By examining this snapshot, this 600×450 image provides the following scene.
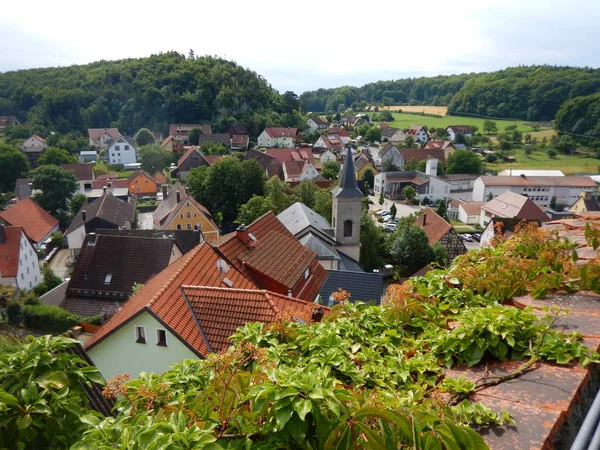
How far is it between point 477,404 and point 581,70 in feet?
567

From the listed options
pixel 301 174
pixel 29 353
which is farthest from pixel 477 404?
pixel 301 174

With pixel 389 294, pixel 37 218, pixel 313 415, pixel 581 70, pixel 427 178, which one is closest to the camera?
pixel 313 415

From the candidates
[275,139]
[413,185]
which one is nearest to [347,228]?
[413,185]

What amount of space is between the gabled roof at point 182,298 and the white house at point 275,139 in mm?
79559

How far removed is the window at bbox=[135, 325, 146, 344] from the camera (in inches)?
376

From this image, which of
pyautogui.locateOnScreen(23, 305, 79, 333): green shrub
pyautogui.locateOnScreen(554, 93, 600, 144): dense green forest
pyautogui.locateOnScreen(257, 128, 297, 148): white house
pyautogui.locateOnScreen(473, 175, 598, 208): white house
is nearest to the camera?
pyautogui.locateOnScreen(23, 305, 79, 333): green shrub

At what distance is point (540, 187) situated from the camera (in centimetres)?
5919

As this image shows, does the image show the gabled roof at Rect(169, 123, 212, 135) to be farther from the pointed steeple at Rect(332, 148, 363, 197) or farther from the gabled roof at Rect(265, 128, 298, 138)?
the pointed steeple at Rect(332, 148, 363, 197)

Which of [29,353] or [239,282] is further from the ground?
[29,353]

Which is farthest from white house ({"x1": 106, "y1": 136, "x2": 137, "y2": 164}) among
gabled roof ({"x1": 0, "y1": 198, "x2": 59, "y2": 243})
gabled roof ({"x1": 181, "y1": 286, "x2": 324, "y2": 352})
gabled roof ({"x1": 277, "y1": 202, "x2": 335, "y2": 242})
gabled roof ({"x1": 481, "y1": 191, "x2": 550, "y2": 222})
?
gabled roof ({"x1": 181, "y1": 286, "x2": 324, "y2": 352})

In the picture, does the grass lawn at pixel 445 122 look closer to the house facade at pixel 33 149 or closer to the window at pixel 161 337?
the house facade at pixel 33 149

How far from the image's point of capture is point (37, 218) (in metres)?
41.1

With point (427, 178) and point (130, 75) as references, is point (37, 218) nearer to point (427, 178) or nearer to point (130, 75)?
point (427, 178)

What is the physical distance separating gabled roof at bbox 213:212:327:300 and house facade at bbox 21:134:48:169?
262 ft
